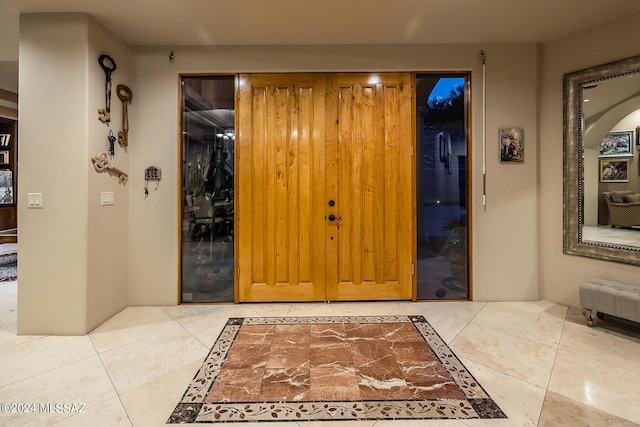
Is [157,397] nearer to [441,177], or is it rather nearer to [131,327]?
[131,327]

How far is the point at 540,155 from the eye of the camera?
3439 mm

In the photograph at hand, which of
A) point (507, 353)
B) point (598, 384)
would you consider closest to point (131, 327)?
point (507, 353)

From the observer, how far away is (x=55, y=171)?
8.87 feet

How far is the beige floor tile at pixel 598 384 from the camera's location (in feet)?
5.79

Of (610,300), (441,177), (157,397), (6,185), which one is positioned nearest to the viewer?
(157,397)

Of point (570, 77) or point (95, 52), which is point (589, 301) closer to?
point (570, 77)

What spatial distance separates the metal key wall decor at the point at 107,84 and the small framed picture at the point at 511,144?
13.6 feet

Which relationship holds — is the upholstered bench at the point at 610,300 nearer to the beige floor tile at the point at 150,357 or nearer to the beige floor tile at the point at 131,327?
the beige floor tile at the point at 150,357

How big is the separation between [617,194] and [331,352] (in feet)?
10.5

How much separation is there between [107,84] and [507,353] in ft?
14.1

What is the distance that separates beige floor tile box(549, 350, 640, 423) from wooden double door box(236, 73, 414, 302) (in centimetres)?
159

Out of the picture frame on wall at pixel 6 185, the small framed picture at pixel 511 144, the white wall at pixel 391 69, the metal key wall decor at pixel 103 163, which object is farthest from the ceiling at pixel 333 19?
the picture frame on wall at pixel 6 185

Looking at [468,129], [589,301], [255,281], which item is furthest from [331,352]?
[468,129]

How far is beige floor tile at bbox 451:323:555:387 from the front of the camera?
2.11 metres
